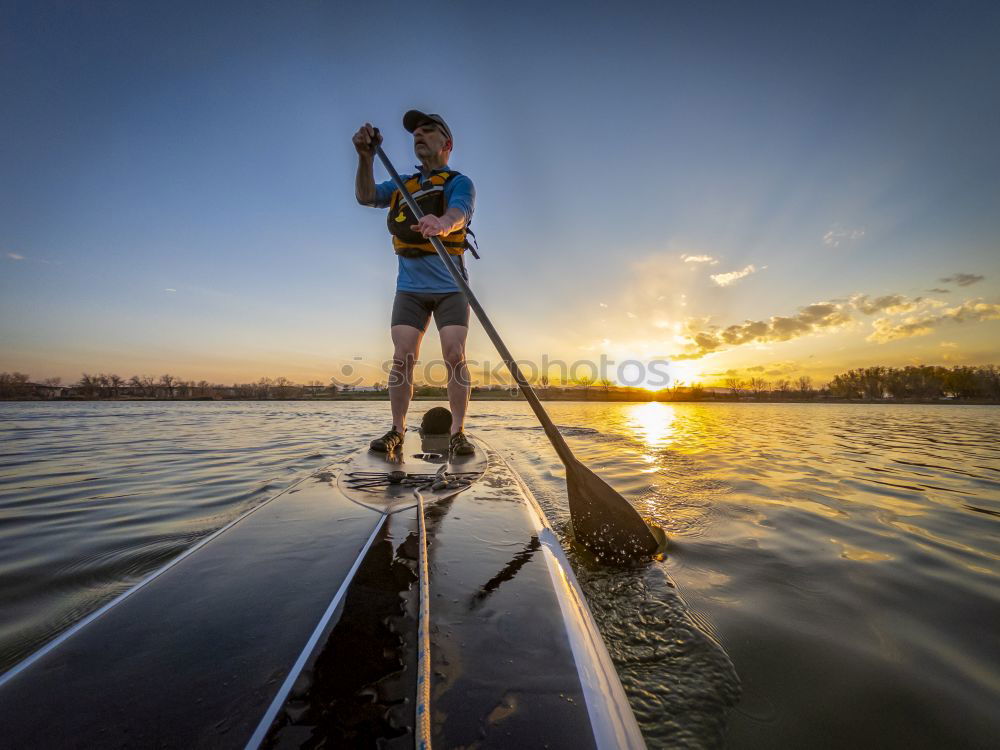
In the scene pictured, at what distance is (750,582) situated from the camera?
6.05 feet

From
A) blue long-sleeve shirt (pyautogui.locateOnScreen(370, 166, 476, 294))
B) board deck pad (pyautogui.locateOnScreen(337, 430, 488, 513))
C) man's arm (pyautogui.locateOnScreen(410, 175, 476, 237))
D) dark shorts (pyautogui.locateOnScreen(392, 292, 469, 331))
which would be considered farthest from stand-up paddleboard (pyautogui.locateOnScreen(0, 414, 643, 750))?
blue long-sleeve shirt (pyautogui.locateOnScreen(370, 166, 476, 294))

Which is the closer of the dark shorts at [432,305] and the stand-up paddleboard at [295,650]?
the stand-up paddleboard at [295,650]

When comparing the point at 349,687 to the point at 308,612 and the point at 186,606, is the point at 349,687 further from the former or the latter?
the point at 186,606

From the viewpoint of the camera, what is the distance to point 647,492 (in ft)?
11.9

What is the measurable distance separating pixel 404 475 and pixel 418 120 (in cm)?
334

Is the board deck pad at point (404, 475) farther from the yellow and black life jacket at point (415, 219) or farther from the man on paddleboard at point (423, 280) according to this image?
the yellow and black life jacket at point (415, 219)

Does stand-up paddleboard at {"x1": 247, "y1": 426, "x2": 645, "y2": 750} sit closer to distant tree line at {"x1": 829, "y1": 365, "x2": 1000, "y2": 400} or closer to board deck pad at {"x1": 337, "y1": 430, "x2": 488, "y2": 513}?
board deck pad at {"x1": 337, "y1": 430, "x2": 488, "y2": 513}

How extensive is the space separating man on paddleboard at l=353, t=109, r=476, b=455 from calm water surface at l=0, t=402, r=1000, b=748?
1353mm

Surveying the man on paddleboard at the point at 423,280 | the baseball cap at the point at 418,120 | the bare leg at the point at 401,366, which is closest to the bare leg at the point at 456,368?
the man on paddleboard at the point at 423,280

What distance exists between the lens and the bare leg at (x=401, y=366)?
12.2 feet

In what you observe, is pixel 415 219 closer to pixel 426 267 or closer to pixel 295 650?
pixel 426 267

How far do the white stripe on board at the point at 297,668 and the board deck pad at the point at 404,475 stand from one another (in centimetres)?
72

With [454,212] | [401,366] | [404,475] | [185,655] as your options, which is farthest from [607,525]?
[454,212]

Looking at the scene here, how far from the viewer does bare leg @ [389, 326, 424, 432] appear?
3.71 m
